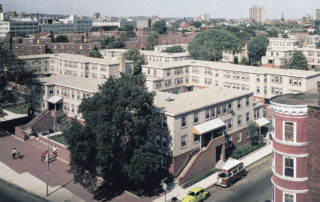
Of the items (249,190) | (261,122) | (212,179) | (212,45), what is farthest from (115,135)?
(212,45)

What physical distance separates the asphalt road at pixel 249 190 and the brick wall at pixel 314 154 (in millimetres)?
11044

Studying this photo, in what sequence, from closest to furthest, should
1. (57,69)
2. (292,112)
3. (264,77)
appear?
(292,112) → (264,77) → (57,69)

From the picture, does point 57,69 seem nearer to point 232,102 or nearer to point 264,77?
point 264,77

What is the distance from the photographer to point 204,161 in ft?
146

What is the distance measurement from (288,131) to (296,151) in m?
1.67

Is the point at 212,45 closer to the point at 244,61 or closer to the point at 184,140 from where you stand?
the point at 244,61

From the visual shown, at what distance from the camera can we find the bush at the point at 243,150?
163 ft

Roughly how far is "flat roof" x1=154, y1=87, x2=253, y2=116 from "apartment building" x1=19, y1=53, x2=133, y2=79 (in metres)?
38.5

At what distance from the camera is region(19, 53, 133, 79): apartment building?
8931 cm

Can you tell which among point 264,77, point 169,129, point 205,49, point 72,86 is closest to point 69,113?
point 72,86

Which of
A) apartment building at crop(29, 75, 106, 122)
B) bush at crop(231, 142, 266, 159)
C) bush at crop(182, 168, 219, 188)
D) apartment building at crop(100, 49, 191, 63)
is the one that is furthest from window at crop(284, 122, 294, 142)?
apartment building at crop(100, 49, 191, 63)

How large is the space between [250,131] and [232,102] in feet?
18.7

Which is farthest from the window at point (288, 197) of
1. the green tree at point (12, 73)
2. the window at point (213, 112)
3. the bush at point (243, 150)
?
the green tree at point (12, 73)

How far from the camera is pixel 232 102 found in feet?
166
